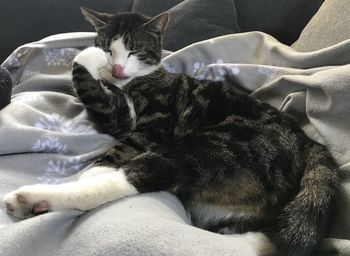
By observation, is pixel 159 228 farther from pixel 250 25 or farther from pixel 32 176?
pixel 250 25

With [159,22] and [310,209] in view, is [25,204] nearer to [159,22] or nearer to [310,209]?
[310,209]

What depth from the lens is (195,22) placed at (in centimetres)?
170

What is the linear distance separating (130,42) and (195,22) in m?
0.45

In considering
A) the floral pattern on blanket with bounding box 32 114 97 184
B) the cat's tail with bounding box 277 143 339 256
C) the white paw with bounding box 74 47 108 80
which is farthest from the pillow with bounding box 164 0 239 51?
the cat's tail with bounding box 277 143 339 256

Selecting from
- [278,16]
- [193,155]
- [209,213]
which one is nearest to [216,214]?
[209,213]


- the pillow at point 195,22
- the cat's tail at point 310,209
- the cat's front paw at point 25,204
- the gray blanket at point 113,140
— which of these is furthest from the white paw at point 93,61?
the cat's tail at point 310,209

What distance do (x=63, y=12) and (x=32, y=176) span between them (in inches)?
39.5

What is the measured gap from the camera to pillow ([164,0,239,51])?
1701mm

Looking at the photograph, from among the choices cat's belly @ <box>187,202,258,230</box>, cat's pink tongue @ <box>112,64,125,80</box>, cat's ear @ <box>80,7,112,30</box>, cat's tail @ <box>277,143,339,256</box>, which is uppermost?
cat's ear @ <box>80,7,112,30</box>

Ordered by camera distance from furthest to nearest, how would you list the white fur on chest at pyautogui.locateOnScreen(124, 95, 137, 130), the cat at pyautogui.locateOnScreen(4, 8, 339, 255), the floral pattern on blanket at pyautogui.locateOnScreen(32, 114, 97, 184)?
1. the white fur on chest at pyautogui.locateOnScreen(124, 95, 137, 130)
2. the floral pattern on blanket at pyautogui.locateOnScreen(32, 114, 97, 184)
3. the cat at pyautogui.locateOnScreen(4, 8, 339, 255)

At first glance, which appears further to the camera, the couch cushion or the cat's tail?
the couch cushion

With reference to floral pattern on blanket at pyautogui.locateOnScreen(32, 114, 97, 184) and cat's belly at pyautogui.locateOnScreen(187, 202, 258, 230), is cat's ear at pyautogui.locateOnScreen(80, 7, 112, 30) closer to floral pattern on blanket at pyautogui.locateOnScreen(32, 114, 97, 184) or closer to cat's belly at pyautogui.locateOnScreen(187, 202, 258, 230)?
floral pattern on blanket at pyautogui.locateOnScreen(32, 114, 97, 184)

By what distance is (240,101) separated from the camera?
121 centimetres

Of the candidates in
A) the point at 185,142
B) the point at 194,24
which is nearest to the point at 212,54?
the point at 194,24
